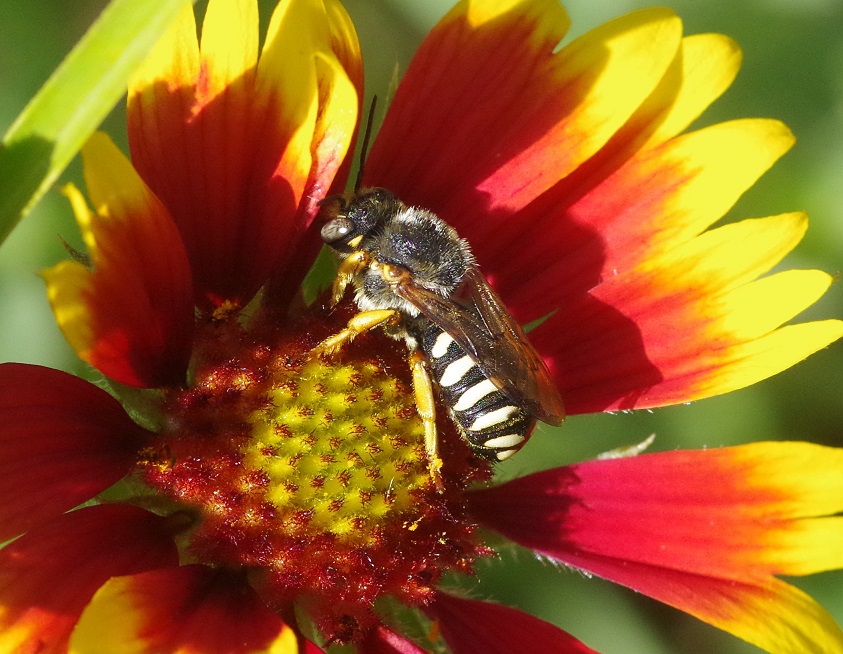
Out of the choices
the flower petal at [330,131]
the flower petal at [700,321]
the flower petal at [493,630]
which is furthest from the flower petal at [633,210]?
the flower petal at [493,630]

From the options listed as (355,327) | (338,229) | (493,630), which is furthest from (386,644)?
(338,229)

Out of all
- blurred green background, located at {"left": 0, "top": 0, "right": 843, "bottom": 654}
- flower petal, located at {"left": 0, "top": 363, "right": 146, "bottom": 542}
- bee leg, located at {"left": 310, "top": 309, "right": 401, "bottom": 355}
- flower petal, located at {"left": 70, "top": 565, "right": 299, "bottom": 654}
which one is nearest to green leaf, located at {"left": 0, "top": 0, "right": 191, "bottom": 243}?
flower petal, located at {"left": 0, "top": 363, "right": 146, "bottom": 542}

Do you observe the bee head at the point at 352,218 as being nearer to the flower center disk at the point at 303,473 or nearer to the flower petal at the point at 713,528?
the flower center disk at the point at 303,473

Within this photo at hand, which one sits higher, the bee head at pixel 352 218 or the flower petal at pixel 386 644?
the bee head at pixel 352 218

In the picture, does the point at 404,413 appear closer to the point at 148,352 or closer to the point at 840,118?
the point at 148,352

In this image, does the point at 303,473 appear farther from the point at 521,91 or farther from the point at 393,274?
the point at 521,91
